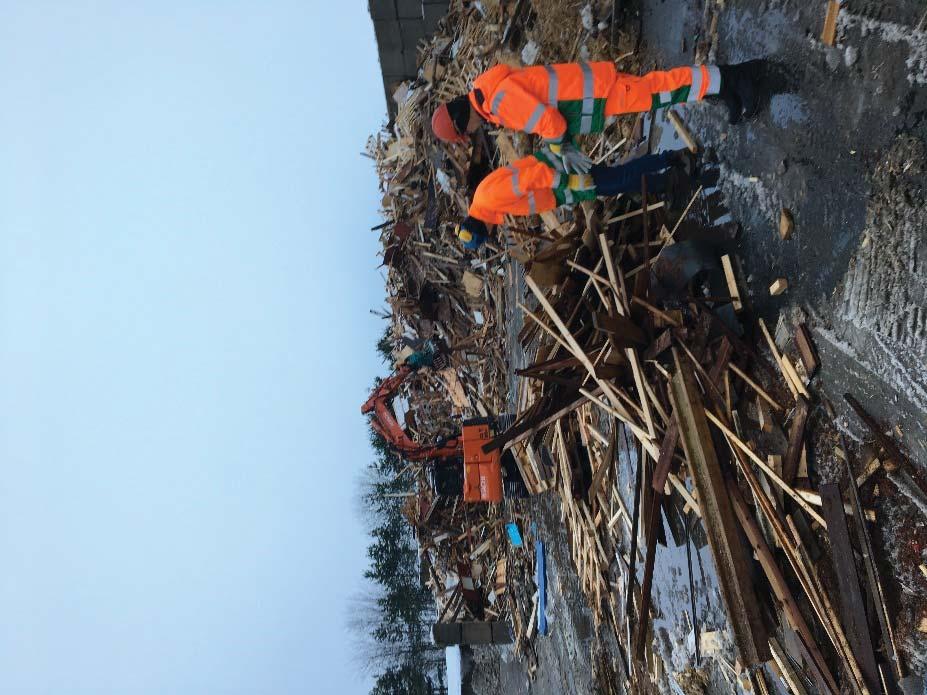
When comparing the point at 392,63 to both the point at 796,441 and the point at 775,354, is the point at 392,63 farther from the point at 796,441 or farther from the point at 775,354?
the point at 796,441

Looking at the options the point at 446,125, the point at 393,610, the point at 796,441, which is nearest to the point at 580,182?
the point at 446,125

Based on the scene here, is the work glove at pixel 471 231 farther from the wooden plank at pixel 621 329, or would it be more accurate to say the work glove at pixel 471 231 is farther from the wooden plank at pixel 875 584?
the wooden plank at pixel 875 584

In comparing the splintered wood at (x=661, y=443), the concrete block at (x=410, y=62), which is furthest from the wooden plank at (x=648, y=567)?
the concrete block at (x=410, y=62)

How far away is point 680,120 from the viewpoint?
423 cm

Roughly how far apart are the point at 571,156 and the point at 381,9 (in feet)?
22.8

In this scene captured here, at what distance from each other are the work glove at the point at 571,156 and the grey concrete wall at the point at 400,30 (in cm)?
647

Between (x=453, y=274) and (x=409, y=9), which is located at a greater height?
(x=409, y=9)

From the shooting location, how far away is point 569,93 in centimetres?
383

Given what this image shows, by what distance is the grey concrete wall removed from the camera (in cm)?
932

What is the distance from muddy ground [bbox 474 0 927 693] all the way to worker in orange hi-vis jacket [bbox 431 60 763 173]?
244 millimetres

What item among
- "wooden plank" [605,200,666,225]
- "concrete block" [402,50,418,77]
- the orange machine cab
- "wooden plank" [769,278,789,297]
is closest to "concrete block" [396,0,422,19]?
"concrete block" [402,50,418,77]

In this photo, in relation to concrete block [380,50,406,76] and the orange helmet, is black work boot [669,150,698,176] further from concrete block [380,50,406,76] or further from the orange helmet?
concrete block [380,50,406,76]

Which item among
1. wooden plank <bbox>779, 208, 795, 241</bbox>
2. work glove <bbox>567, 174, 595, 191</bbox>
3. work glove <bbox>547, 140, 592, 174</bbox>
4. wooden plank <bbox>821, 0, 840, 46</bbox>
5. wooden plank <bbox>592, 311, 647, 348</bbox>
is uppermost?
work glove <bbox>547, 140, 592, 174</bbox>

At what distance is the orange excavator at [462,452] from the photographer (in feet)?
21.0
